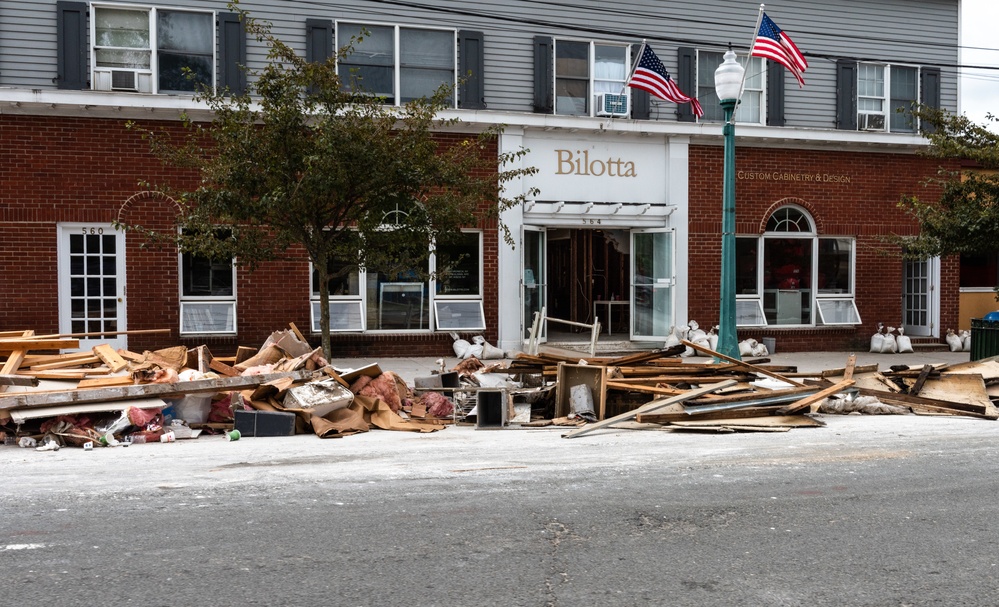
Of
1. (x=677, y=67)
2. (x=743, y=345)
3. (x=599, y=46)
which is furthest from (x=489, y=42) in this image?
(x=743, y=345)

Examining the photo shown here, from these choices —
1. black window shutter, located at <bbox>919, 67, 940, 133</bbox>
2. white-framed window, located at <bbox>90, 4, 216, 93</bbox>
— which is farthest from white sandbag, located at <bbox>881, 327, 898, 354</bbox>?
white-framed window, located at <bbox>90, 4, 216, 93</bbox>

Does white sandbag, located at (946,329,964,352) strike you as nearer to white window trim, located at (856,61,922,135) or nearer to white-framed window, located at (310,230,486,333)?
white window trim, located at (856,61,922,135)

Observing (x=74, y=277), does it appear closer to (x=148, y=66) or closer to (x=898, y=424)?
(x=148, y=66)

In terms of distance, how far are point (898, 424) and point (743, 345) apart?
7.78 m

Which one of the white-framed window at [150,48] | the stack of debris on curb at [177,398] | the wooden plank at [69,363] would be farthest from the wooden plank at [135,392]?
the white-framed window at [150,48]

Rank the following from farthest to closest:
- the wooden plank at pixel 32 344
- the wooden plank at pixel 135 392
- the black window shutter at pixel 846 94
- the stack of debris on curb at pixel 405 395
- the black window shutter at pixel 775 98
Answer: the black window shutter at pixel 846 94 < the black window shutter at pixel 775 98 < the wooden plank at pixel 32 344 < the stack of debris on curb at pixel 405 395 < the wooden plank at pixel 135 392

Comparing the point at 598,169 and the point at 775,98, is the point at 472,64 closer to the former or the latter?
the point at 598,169

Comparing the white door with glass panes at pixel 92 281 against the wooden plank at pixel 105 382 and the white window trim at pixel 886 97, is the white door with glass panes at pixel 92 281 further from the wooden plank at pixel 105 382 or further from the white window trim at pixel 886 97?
the white window trim at pixel 886 97

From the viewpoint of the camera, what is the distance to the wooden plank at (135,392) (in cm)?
840

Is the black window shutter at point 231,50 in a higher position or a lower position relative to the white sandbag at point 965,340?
higher

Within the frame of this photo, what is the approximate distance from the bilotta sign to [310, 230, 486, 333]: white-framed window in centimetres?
179

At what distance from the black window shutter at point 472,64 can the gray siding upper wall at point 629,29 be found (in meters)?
0.19

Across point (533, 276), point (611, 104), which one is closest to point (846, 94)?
point (611, 104)

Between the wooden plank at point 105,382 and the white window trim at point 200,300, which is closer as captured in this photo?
the wooden plank at point 105,382
